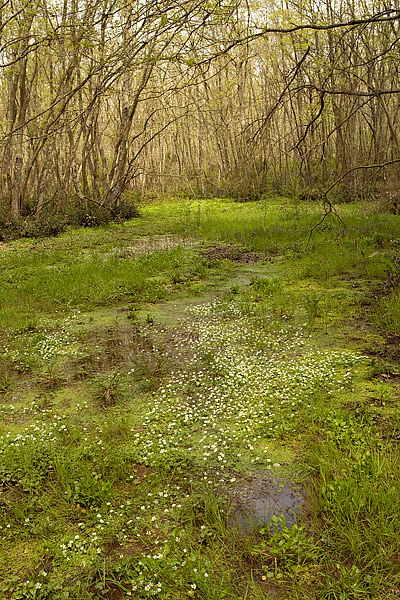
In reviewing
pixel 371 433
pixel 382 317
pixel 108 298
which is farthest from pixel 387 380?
pixel 108 298

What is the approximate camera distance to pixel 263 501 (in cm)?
338

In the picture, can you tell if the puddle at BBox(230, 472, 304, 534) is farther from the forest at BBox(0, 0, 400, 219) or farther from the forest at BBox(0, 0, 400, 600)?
the forest at BBox(0, 0, 400, 219)

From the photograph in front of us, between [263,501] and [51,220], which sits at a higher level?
[51,220]

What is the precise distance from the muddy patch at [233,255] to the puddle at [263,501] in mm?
8342

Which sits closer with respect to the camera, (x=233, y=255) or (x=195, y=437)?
(x=195, y=437)

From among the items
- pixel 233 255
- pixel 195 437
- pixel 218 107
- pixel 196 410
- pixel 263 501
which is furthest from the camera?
pixel 218 107

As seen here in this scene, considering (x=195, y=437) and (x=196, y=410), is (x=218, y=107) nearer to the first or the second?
(x=196, y=410)

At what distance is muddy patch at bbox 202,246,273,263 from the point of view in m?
11.8

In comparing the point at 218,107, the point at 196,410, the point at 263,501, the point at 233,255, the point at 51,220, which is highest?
the point at 218,107

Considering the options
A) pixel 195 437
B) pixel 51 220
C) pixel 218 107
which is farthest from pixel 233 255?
pixel 218 107

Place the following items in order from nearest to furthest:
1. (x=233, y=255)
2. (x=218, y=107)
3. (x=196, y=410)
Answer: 1. (x=196, y=410)
2. (x=233, y=255)
3. (x=218, y=107)

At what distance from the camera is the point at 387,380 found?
16.3 feet

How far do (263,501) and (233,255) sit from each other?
9.28 m

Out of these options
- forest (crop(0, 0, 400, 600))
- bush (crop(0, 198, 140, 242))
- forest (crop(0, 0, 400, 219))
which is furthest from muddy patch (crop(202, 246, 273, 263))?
bush (crop(0, 198, 140, 242))
